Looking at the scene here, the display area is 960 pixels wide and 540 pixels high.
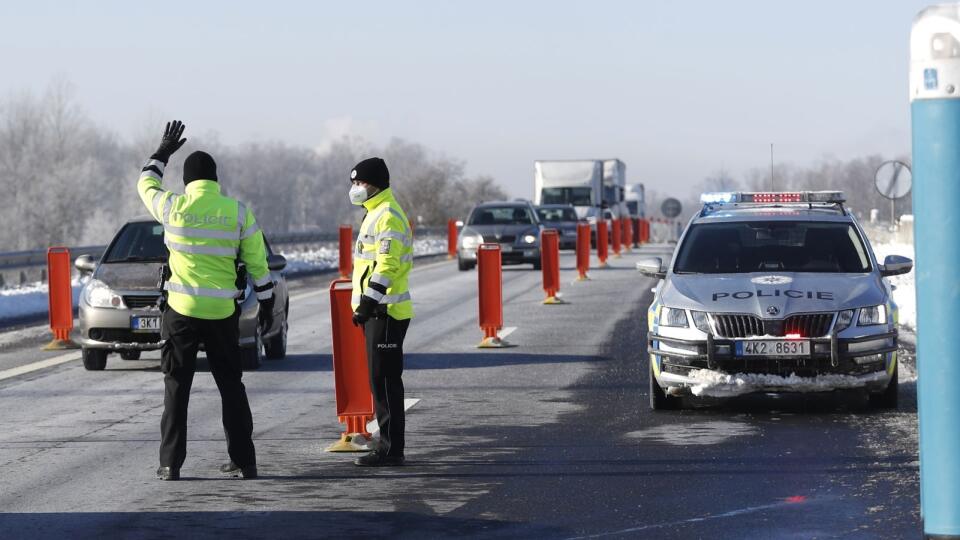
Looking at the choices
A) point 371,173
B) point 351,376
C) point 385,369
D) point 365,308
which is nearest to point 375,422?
point 351,376

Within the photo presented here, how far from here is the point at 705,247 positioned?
13.1m

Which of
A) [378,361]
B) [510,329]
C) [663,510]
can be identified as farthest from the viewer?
[510,329]

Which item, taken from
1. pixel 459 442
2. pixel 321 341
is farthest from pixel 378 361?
pixel 321 341

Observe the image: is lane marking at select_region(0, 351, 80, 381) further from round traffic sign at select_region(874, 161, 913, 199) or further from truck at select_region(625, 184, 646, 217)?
truck at select_region(625, 184, 646, 217)

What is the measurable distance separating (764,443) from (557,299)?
14738 millimetres

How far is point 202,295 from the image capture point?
31.0ft

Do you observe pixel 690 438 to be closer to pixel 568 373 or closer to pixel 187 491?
pixel 187 491

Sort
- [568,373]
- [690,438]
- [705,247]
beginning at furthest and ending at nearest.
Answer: [568,373], [705,247], [690,438]

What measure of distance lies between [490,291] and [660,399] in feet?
19.5

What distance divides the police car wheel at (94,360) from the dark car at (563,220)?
3003 cm

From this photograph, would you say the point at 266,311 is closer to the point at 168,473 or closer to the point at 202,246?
the point at 202,246

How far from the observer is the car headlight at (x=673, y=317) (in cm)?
1176

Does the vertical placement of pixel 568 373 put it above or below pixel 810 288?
below

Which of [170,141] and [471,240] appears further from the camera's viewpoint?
[471,240]
